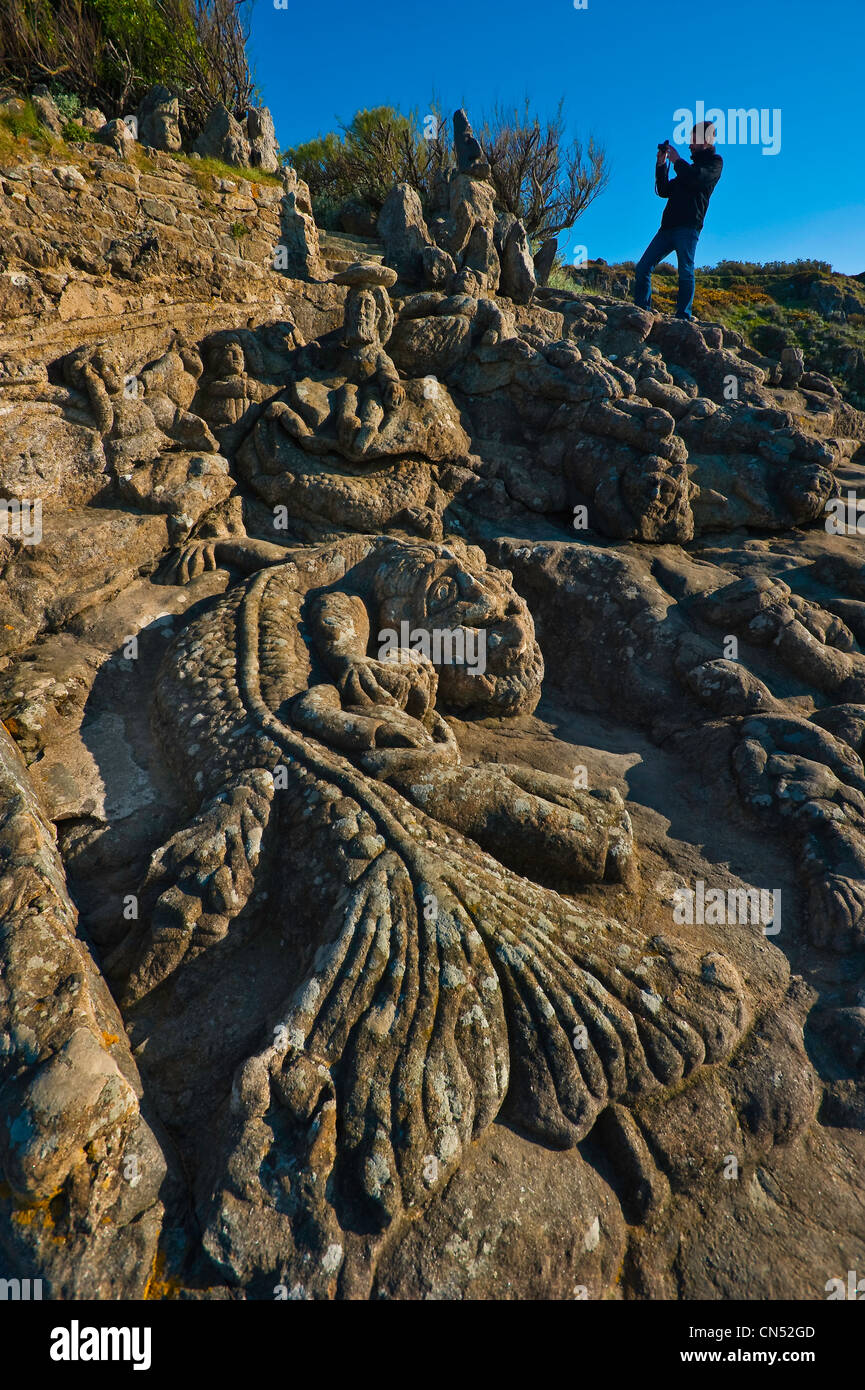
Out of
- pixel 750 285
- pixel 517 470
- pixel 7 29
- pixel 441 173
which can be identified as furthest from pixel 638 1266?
pixel 750 285

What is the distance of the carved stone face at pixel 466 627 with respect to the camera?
5492mm

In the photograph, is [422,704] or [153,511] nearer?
[422,704]

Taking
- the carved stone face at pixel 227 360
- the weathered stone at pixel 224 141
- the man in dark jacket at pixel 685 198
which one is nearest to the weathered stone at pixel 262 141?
the weathered stone at pixel 224 141

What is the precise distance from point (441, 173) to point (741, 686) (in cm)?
1647

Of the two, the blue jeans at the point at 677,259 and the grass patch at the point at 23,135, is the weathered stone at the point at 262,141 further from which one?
the blue jeans at the point at 677,259

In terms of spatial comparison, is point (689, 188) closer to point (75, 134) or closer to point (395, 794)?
point (75, 134)

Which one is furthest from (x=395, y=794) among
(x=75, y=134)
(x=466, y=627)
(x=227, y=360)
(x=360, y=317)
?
(x=75, y=134)

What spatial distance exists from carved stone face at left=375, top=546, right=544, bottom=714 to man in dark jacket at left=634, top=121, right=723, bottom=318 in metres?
8.96

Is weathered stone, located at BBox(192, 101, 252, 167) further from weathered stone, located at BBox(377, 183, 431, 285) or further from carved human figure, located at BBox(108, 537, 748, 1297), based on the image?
carved human figure, located at BBox(108, 537, 748, 1297)

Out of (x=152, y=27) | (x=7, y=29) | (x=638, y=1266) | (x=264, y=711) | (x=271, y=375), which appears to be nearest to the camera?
(x=638, y=1266)

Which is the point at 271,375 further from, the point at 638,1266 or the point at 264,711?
the point at 638,1266

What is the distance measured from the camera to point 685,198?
11094mm

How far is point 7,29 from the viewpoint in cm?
1111

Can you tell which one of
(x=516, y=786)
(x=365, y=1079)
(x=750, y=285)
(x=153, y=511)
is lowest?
(x=365, y=1079)
